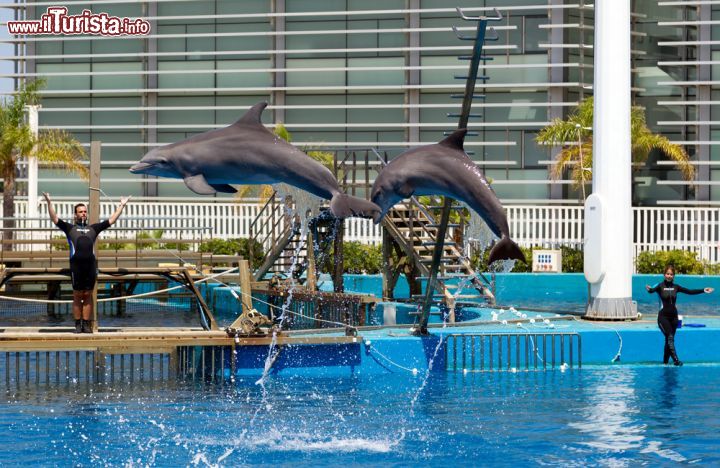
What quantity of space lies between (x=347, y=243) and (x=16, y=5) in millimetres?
14600

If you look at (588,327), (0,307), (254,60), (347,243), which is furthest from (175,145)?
(254,60)

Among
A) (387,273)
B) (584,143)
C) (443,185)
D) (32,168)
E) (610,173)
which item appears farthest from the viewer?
(584,143)

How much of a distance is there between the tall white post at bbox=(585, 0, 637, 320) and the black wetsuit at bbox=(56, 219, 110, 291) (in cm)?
801

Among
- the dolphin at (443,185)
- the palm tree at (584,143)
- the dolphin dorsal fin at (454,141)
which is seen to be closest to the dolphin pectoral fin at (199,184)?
the dolphin at (443,185)

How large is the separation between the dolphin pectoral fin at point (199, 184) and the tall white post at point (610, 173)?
35.0 ft

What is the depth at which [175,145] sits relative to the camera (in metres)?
10.6

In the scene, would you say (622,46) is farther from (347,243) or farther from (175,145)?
(347,243)

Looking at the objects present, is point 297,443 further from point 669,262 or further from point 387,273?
point 669,262

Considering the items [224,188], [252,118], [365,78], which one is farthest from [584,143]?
[224,188]

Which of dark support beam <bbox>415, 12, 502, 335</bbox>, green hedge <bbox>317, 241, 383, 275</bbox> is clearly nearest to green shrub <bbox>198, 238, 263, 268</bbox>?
green hedge <bbox>317, 241, 383, 275</bbox>

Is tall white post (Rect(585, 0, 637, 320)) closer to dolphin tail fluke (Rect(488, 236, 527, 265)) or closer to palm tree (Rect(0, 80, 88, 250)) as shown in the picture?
dolphin tail fluke (Rect(488, 236, 527, 265))

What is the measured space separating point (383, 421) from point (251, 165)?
5.31m

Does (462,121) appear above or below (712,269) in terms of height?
above

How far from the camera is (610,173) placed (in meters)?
19.7
